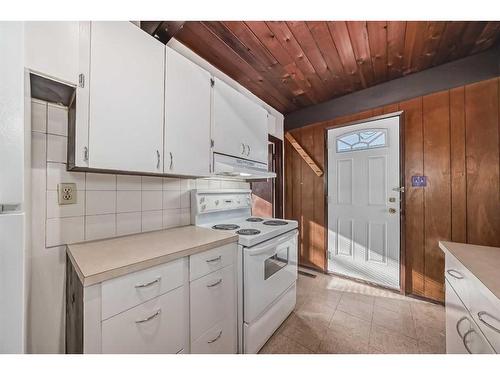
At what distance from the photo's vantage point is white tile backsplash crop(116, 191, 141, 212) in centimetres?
132

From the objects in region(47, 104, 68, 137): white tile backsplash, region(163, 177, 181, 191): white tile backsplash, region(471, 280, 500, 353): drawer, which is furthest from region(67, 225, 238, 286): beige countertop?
region(471, 280, 500, 353): drawer

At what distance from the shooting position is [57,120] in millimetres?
1107

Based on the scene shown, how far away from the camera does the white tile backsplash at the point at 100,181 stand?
3.94 ft

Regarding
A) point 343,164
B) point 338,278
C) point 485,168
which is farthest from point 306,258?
point 485,168

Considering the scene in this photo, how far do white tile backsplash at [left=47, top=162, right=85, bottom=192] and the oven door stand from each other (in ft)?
3.51

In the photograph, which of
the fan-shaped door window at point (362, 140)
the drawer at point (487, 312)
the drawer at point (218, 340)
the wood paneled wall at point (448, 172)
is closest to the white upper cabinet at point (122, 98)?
the drawer at point (218, 340)

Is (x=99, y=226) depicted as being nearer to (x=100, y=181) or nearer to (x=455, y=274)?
(x=100, y=181)

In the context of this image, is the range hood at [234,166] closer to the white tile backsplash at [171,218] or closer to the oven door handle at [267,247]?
the white tile backsplash at [171,218]

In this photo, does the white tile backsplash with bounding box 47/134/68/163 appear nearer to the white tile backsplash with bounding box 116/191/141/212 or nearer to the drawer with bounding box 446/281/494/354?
the white tile backsplash with bounding box 116/191/141/212

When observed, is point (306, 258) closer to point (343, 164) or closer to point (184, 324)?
point (343, 164)

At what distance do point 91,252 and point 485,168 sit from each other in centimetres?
295

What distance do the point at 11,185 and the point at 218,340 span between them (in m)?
1.24

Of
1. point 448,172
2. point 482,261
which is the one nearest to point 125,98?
point 482,261

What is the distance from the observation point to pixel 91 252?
99 cm
